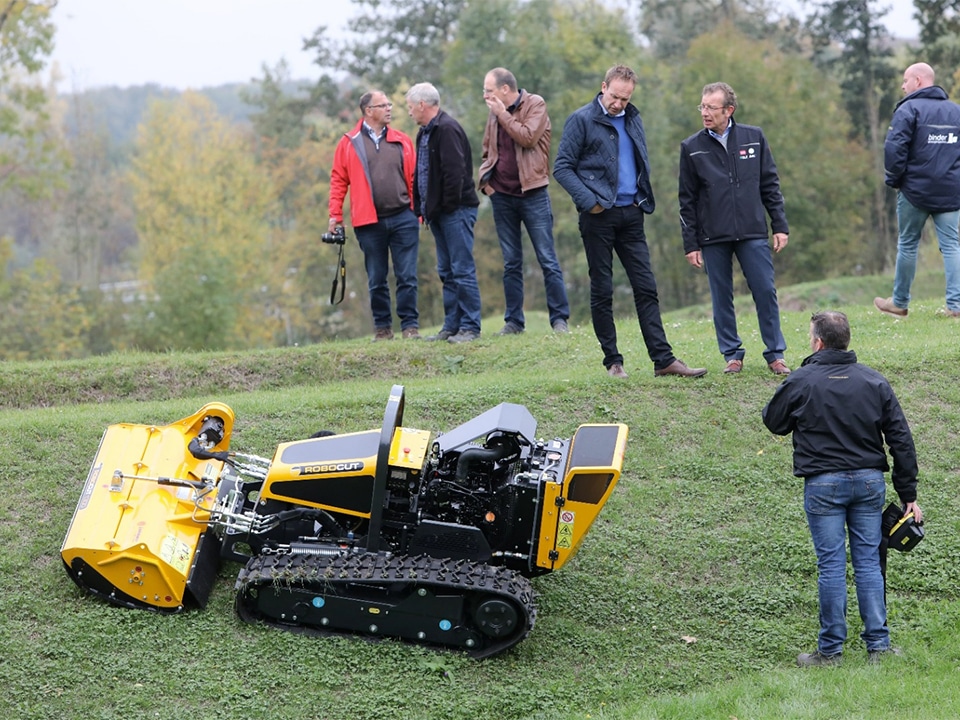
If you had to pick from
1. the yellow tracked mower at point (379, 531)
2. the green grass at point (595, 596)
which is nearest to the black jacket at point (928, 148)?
the green grass at point (595, 596)

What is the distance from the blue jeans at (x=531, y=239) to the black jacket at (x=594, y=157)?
2.27 metres

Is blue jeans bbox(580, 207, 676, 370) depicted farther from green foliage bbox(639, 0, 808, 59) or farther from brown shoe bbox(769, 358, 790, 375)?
green foliage bbox(639, 0, 808, 59)

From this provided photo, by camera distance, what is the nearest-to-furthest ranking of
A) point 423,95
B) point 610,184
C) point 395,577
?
point 395,577 < point 610,184 < point 423,95

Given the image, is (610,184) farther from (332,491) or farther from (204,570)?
(204,570)

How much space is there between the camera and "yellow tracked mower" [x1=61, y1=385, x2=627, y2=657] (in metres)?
6.75

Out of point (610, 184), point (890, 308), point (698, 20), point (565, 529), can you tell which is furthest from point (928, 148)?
point (698, 20)

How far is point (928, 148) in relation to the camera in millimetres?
11695

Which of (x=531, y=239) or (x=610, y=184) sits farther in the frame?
(x=531, y=239)

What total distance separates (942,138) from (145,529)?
9228mm

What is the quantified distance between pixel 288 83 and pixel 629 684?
6093 cm

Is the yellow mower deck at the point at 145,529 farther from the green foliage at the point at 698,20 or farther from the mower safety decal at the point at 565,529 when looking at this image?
the green foliage at the point at 698,20

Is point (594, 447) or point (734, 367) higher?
point (594, 447)

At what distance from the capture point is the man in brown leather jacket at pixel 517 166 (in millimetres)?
12070

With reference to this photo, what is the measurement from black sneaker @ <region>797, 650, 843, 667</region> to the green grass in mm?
128
